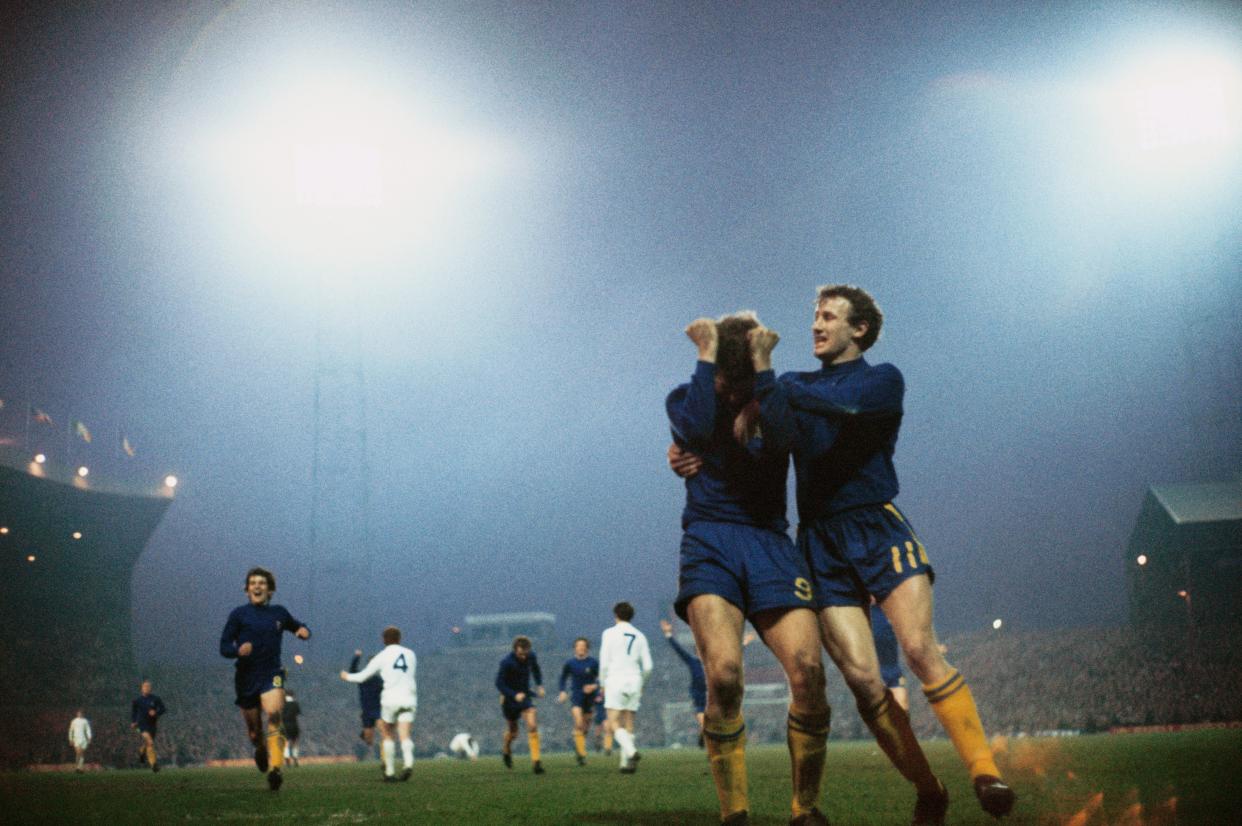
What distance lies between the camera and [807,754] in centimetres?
488

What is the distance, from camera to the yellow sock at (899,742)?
5.00 m

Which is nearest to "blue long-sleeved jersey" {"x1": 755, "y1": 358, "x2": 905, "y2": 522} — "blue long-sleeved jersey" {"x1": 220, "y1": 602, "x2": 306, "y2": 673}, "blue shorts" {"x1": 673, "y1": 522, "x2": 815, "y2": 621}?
"blue shorts" {"x1": 673, "y1": 522, "x2": 815, "y2": 621}

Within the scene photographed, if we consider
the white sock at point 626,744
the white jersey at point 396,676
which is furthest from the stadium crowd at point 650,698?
the white jersey at point 396,676

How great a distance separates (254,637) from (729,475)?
25.9ft

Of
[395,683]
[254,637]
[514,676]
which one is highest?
[254,637]

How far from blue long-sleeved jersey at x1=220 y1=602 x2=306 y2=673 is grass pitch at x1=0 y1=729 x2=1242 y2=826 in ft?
4.22

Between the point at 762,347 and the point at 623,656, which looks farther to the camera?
the point at 623,656

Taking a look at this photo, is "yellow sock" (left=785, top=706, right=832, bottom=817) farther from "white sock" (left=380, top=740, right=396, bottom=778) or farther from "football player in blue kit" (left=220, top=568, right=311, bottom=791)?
"white sock" (left=380, top=740, right=396, bottom=778)

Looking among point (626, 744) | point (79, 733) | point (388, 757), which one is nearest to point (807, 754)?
point (626, 744)

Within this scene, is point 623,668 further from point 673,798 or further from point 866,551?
point 866,551

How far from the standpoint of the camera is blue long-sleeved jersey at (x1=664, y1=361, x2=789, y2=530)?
4777mm

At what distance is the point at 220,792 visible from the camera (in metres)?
11.7

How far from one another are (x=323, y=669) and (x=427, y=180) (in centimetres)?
2821

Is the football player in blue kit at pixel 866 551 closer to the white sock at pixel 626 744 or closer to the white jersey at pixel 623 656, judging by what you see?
the white sock at pixel 626 744
